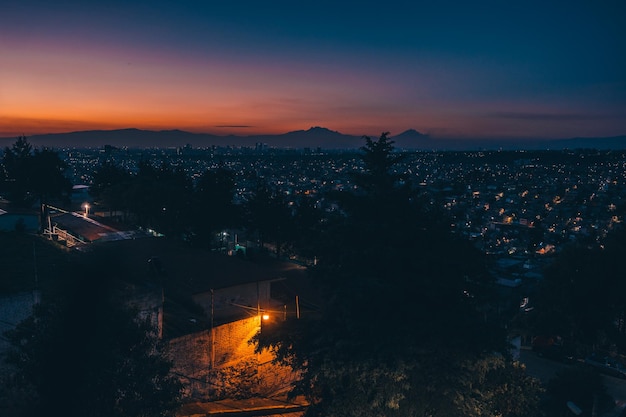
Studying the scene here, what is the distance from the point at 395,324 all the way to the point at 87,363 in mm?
4710

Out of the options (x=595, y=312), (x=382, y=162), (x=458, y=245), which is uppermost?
(x=382, y=162)

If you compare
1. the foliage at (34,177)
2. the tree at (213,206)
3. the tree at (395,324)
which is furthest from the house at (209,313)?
the foliage at (34,177)

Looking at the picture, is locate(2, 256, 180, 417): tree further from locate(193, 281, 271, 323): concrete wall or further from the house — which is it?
locate(193, 281, 271, 323): concrete wall

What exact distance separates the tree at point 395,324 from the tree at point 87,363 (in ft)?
9.67

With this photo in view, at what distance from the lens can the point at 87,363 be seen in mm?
5781

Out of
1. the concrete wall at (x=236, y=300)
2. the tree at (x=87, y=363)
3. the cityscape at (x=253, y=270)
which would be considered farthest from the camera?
the concrete wall at (x=236, y=300)

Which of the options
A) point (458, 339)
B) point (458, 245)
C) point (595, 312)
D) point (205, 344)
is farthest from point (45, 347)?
point (595, 312)

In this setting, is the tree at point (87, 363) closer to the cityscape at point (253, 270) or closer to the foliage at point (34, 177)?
the cityscape at point (253, 270)

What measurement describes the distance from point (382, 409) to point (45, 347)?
16.9 ft

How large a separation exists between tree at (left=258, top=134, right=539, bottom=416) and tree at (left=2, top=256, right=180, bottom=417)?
295 cm

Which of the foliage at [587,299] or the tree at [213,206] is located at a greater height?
the tree at [213,206]

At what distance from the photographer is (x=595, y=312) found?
62.7 ft

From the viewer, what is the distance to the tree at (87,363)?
571cm

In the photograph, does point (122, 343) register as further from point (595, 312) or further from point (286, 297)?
point (595, 312)
